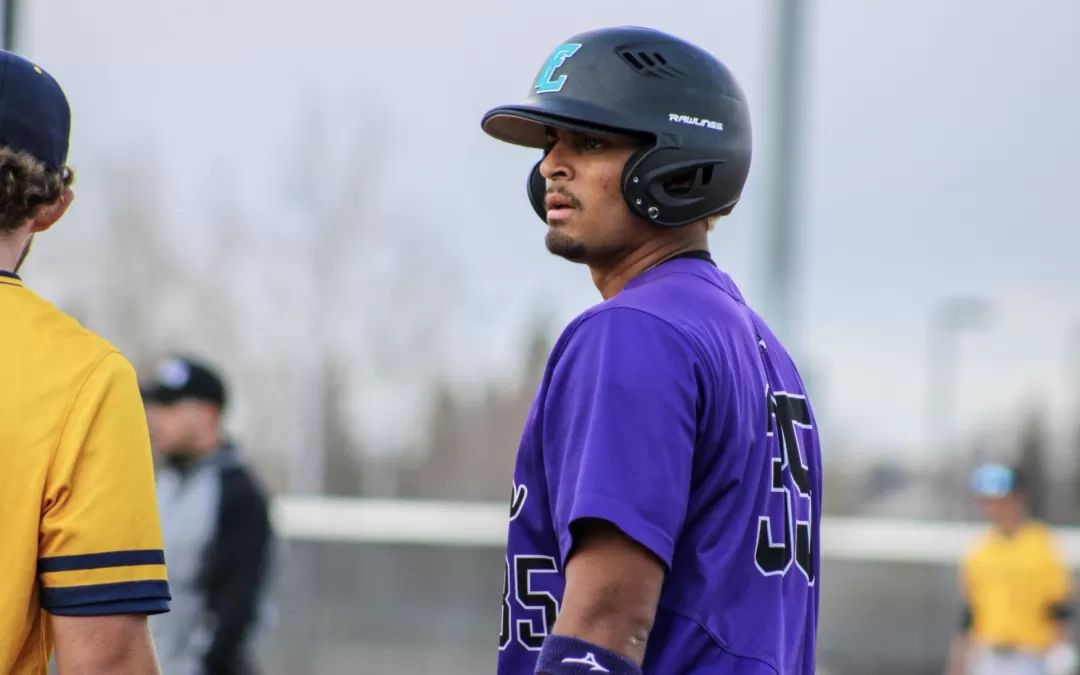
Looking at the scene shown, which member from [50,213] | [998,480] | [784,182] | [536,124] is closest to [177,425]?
[784,182]

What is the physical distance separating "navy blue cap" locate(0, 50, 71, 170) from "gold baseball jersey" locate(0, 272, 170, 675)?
0.28m

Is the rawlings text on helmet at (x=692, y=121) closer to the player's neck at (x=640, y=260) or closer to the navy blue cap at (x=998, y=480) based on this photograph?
the player's neck at (x=640, y=260)

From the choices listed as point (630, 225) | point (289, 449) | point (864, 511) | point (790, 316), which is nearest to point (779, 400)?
point (630, 225)

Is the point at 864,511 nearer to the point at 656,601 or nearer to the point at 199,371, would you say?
the point at 199,371

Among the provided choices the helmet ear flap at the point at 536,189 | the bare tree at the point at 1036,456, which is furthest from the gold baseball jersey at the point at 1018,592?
the helmet ear flap at the point at 536,189

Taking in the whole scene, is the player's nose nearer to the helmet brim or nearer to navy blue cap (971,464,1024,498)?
the helmet brim

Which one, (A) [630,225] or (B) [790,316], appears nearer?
(A) [630,225]

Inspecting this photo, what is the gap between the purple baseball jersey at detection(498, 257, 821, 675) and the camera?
7.14 ft

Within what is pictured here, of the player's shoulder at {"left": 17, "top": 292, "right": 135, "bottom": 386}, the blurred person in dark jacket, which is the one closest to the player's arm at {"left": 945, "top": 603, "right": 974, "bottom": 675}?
the blurred person in dark jacket

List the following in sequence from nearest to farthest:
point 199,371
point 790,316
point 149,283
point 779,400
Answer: point 779,400
point 199,371
point 790,316
point 149,283

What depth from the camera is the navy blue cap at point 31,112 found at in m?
2.30

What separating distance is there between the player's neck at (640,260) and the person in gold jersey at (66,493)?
0.92 m

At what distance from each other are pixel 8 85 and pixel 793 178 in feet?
17.7

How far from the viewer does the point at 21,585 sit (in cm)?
216
